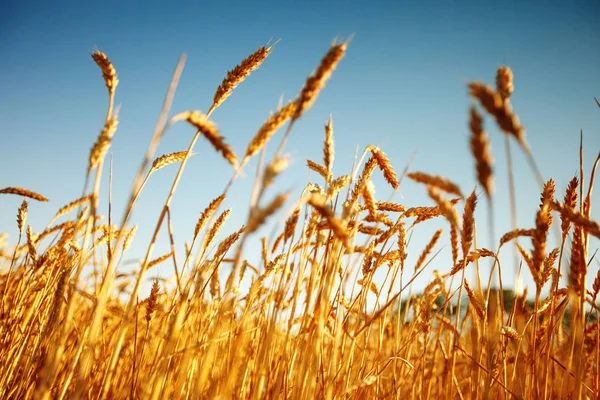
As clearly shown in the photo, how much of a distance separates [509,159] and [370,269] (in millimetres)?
1064

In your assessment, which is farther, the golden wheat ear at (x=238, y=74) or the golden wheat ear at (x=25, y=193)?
the golden wheat ear at (x=25, y=193)

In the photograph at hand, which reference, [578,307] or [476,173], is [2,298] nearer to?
[476,173]

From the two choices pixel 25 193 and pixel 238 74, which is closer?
pixel 238 74

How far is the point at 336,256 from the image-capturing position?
1.42 m

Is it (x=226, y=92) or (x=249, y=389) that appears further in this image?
(x=249, y=389)

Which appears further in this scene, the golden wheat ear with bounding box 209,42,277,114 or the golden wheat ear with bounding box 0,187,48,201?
the golden wheat ear with bounding box 0,187,48,201

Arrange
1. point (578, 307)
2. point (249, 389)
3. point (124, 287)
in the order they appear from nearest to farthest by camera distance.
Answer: point (578, 307) < point (249, 389) < point (124, 287)

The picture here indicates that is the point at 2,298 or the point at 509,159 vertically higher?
the point at 509,159

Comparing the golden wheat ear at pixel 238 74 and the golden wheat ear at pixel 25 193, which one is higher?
the golden wheat ear at pixel 238 74

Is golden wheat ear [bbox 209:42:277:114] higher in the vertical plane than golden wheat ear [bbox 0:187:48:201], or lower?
higher

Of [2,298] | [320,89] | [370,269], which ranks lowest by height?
[2,298]

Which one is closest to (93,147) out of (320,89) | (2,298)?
(320,89)

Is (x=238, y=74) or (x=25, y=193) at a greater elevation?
(x=238, y=74)

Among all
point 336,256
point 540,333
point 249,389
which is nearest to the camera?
point 336,256
